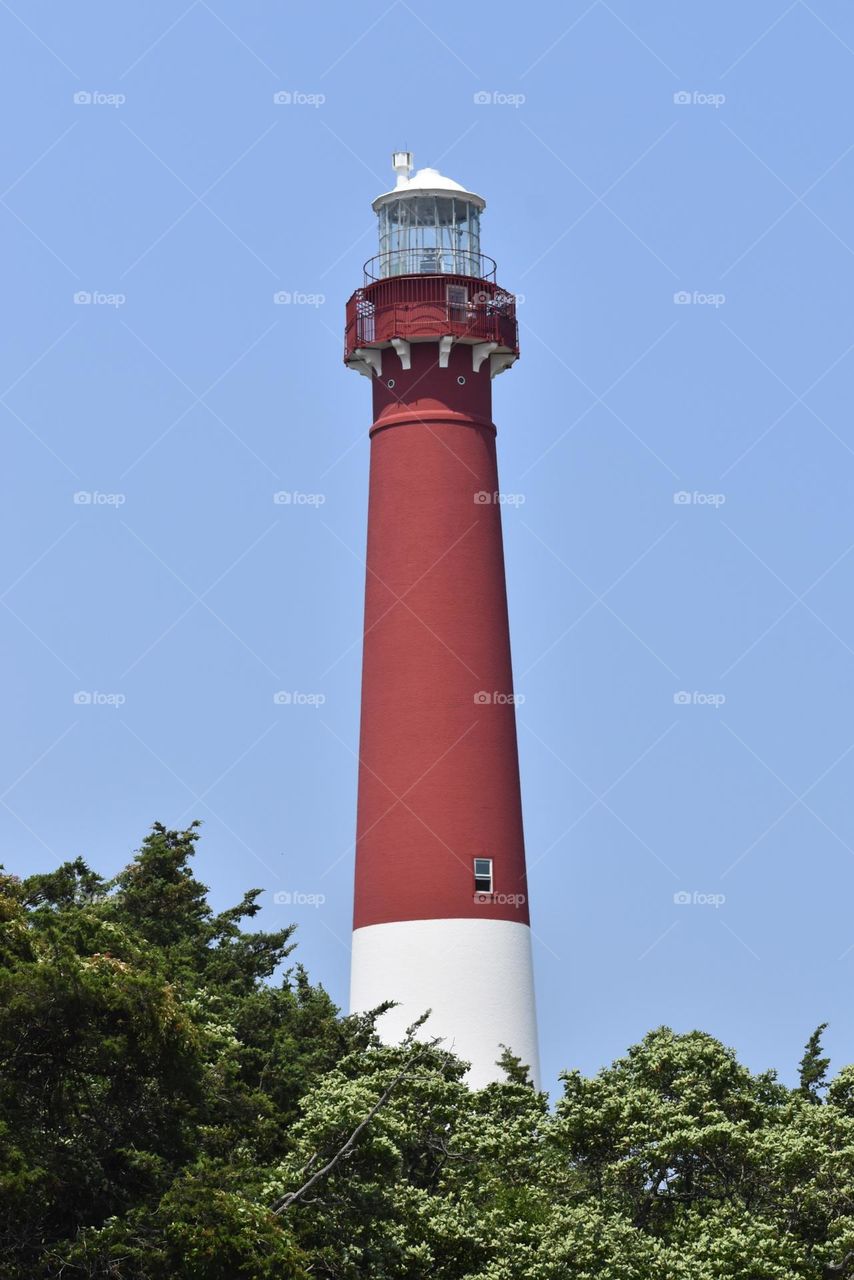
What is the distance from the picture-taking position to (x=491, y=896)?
51938 mm

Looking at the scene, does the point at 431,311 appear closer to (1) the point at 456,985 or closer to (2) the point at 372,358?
(2) the point at 372,358

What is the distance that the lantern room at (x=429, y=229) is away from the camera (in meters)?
55.8

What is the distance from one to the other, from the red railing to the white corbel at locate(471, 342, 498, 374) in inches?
6.5

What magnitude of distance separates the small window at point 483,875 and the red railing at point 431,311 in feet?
40.4

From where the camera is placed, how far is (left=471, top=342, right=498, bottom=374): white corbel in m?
54.9

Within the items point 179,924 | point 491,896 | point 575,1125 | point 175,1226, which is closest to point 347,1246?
point 175,1226

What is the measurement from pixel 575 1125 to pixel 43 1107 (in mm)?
11215

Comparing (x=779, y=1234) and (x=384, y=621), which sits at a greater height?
(x=384, y=621)

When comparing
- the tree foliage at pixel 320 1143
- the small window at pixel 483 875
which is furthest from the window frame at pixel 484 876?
the tree foliage at pixel 320 1143

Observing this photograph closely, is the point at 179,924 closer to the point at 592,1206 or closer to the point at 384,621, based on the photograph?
the point at 384,621

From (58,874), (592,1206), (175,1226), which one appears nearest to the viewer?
(175,1226)

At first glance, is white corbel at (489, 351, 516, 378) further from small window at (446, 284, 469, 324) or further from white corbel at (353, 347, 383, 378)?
white corbel at (353, 347, 383, 378)

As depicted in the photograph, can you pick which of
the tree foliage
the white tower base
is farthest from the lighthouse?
the tree foliage

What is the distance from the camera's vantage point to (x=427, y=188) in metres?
55.9
